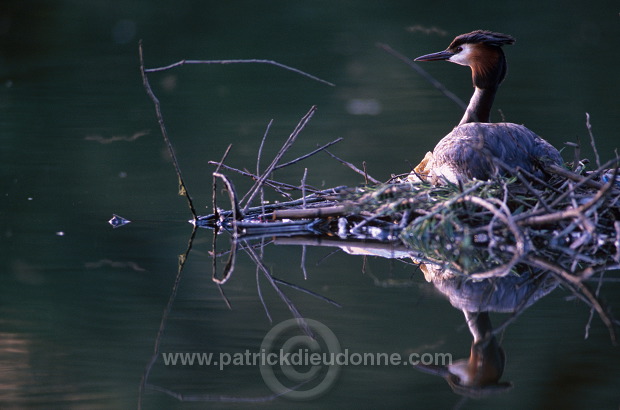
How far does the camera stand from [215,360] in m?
3.29

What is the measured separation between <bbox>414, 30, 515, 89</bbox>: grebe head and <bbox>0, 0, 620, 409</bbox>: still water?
2.72 feet

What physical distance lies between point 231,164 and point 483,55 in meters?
2.69

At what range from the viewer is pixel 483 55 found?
646cm

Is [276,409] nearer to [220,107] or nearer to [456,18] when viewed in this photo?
[220,107]

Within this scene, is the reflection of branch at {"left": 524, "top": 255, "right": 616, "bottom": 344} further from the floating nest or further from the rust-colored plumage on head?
the rust-colored plumage on head

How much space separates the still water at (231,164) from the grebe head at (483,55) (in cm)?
83

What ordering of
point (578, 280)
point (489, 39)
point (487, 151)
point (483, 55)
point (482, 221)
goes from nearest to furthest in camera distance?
point (578, 280) → point (482, 221) → point (487, 151) → point (489, 39) → point (483, 55)

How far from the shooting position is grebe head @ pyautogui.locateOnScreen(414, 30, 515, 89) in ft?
20.9

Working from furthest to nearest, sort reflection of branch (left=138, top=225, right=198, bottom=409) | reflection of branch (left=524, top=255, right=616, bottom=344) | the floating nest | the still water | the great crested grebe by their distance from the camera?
the great crested grebe → the floating nest → reflection of branch (left=524, top=255, right=616, bottom=344) → the still water → reflection of branch (left=138, top=225, right=198, bottom=409)

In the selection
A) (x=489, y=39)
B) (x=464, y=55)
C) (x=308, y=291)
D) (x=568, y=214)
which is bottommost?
(x=308, y=291)

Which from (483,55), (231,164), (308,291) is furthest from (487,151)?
(231,164)

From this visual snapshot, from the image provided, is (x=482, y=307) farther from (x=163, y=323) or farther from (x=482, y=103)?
(x=482, y=103)

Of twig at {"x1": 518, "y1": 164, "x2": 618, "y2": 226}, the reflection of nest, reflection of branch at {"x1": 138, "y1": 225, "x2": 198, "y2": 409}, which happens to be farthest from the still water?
twig at {"x1": 518, "y1": 164, "x2": 618, "y2": 226}

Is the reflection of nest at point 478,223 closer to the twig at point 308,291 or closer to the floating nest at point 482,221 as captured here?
the floating nest at point 482,221
